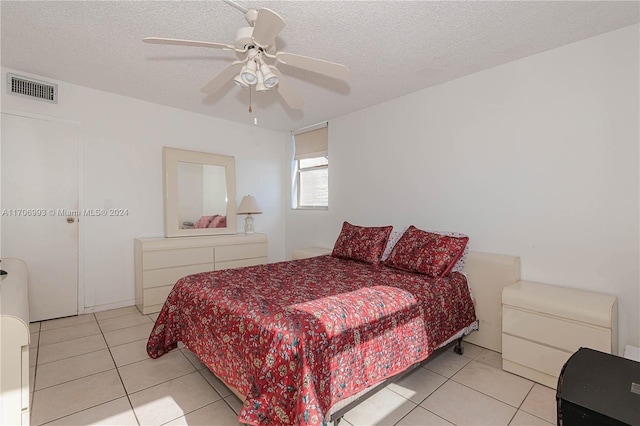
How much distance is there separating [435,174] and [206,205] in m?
2.99

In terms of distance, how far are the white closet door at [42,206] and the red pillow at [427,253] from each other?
11.4 feet

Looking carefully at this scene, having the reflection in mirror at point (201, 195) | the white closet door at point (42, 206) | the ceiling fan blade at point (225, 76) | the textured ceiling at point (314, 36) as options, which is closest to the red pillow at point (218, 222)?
the reflection in mirror at point (201, 195)

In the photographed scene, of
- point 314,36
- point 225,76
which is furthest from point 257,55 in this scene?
point 314,36

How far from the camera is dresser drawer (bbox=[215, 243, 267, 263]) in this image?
3.92m

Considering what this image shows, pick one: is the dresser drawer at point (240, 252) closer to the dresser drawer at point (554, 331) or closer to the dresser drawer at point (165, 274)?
the dresser drawer at point (165, 274)

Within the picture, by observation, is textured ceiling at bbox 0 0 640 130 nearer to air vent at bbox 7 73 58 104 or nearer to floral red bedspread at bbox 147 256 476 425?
air vent at bbox 7 73 58 104

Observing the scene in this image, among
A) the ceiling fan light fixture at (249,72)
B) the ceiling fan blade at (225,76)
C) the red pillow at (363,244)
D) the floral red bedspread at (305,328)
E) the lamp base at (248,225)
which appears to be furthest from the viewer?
the lamp base at (248,225)

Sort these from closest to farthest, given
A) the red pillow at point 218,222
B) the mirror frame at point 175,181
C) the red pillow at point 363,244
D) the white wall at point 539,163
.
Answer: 1. the white wall at point 539,163
2. the red pillow at point 363,244
3. the mirror frame at point 175,181
4. the red pillow at point 218,222

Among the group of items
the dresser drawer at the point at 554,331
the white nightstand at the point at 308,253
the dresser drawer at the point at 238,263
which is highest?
the white nightstand at the point at 308,253

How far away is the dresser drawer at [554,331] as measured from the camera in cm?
187

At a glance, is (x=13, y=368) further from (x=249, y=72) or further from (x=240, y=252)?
(x=240, y=252)

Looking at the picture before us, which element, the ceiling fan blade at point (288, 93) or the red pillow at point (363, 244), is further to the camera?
the red pillow at point (363, 244)

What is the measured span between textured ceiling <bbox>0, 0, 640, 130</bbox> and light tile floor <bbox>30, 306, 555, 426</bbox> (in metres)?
2.52

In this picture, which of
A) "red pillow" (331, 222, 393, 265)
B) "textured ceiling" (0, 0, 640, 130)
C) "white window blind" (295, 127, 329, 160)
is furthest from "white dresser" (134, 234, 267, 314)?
"textured ceiling" (0, 0, 640, 130)
